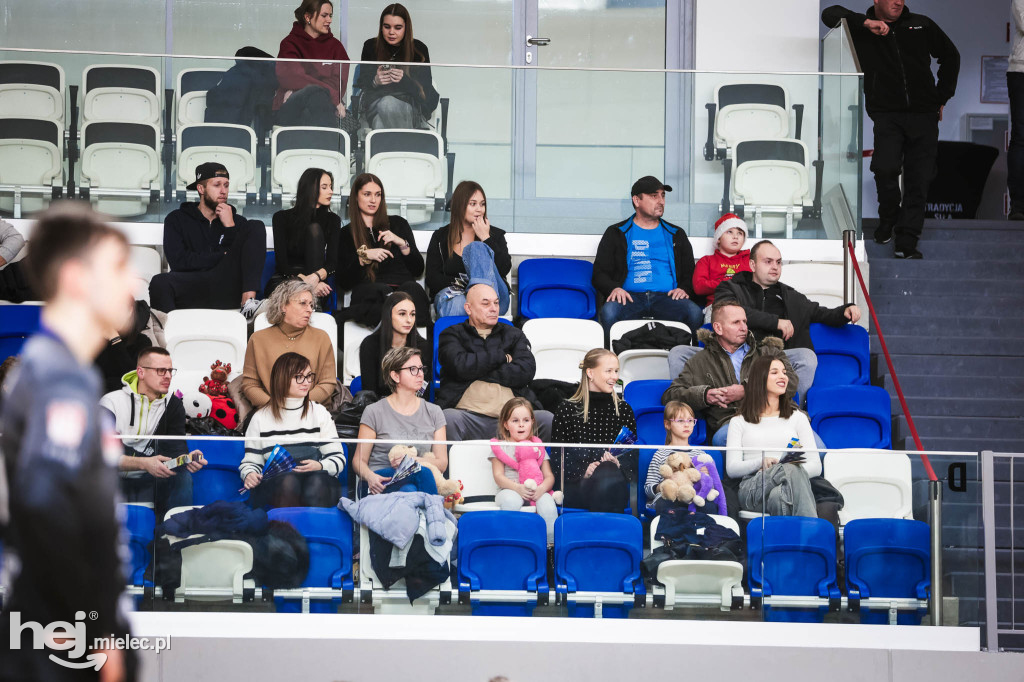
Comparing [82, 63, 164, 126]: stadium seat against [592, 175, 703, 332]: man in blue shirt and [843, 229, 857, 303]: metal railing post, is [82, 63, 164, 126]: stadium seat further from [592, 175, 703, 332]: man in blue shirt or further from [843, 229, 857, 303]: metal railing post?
[843, 229, 857, 303]: metal railing post

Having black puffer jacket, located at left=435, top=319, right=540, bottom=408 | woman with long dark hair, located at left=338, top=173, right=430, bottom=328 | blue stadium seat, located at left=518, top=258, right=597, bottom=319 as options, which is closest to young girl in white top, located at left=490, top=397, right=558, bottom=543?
black puffer jacket, located at left=435, top=319, right=540, bottom=408

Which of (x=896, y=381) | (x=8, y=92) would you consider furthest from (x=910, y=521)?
(x=8, y=92)

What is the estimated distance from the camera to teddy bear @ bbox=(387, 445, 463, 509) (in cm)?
543

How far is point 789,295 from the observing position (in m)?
7.74

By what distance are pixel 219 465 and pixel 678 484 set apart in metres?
1.74

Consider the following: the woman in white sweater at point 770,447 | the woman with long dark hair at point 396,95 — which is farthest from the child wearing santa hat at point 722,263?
the woman with long dark hair at point 396,95

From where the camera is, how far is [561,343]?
24.7 ft

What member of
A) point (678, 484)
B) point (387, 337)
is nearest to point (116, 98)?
point (387, 337)

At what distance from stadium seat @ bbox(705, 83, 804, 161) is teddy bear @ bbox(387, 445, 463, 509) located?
142 inches

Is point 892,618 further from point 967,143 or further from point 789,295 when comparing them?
point 967,143

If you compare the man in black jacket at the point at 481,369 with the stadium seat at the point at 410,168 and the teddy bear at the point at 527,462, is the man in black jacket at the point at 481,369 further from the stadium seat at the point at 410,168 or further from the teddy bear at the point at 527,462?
the stadium seat at the point at 410,168

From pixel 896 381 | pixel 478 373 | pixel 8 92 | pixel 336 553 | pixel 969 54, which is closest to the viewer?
pixel 336 553

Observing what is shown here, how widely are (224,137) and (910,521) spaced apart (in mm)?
4482

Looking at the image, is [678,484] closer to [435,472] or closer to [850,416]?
[435,472]
